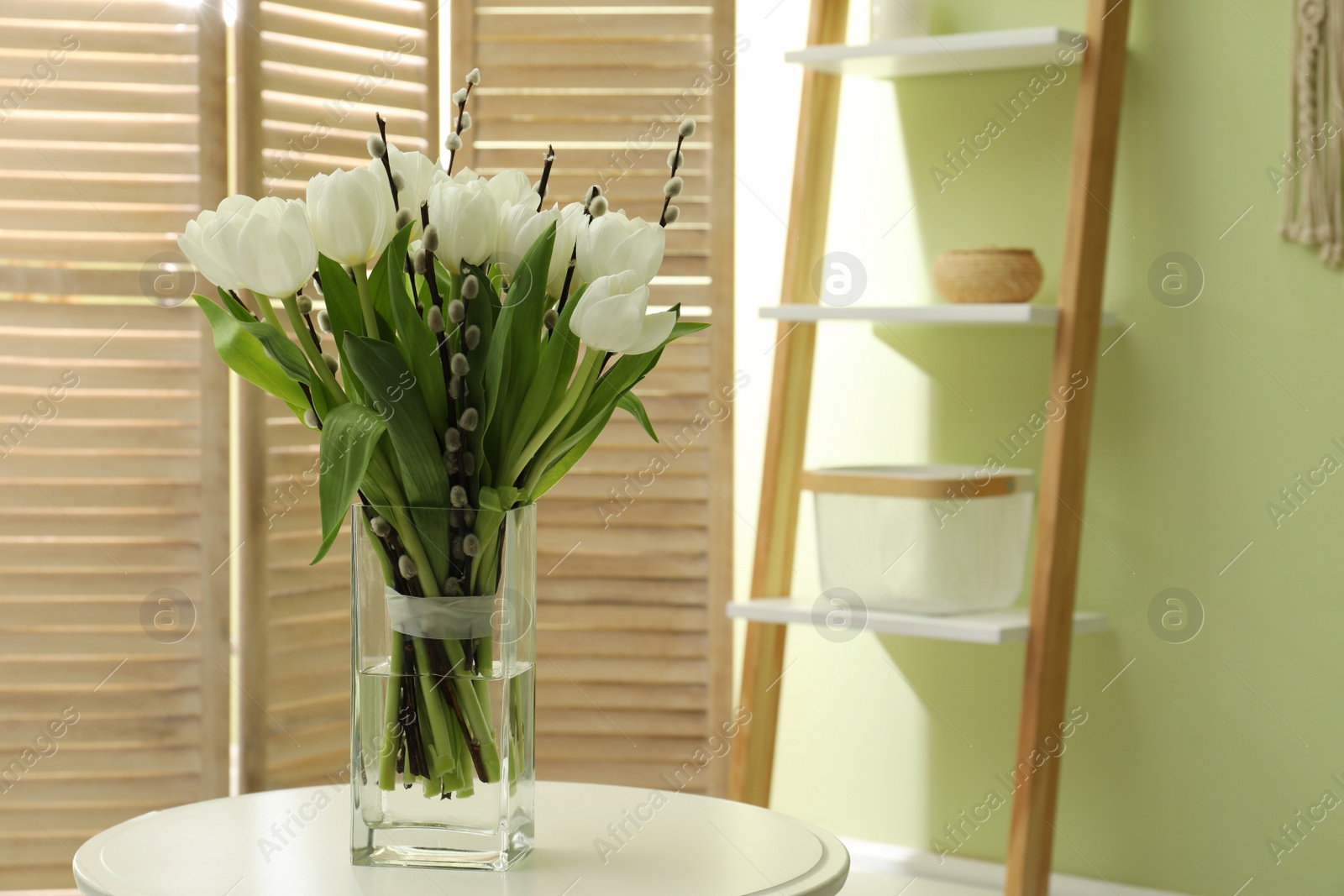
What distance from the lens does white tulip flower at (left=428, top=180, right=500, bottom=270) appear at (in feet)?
3.00

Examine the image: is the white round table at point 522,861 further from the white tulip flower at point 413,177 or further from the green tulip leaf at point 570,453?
the white tulip flower at point 413,177

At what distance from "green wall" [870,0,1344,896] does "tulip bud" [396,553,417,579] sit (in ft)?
3.85

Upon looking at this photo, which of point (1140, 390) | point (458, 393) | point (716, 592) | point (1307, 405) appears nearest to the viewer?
point (458, 393)

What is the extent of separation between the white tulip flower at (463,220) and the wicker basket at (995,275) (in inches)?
39.8

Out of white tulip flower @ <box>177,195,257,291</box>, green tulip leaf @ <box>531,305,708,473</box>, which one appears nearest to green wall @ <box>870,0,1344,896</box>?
green tulip leaf @ <box>531,305,708,473</box>

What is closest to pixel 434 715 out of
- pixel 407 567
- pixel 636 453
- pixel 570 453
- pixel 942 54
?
pixel 407 567

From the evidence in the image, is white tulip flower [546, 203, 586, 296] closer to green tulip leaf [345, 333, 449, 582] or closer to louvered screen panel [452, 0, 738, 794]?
green tulip leaf [345, 333, 449, 582]

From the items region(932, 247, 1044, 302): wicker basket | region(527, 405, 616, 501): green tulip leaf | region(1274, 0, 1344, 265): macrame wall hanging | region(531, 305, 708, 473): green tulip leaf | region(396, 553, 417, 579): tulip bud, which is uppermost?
region(1274, 0, 1344, 265): macrame wall hanging

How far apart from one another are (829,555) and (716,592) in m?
0.26

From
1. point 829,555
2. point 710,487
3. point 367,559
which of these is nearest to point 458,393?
point 367,559

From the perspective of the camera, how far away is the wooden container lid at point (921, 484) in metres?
1.73

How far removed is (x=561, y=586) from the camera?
2055 mm

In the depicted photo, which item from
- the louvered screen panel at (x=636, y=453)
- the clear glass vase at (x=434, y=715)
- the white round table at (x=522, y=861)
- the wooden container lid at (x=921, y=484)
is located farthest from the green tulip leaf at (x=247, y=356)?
the louvered screen panel at (x=636, y=453)

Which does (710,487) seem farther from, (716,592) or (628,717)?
(628,717)
